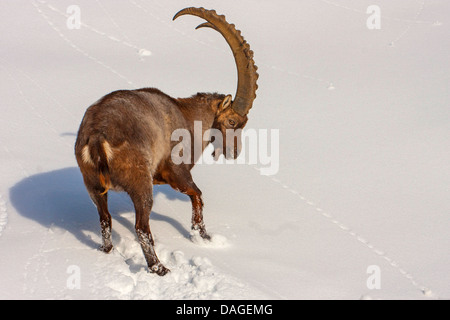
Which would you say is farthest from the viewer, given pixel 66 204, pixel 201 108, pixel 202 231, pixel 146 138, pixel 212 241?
pixel 201 108

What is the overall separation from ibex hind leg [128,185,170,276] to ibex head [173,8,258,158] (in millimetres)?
2554

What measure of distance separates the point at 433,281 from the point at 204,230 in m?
3.04

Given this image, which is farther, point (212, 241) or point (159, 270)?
point (212, 241)

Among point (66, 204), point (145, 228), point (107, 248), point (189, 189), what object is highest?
point (189, 189)

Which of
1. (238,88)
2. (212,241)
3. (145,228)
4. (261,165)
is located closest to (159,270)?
(145,228)

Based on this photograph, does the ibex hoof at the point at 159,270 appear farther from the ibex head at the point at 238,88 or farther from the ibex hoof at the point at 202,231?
the ibex head at the point at 238,88

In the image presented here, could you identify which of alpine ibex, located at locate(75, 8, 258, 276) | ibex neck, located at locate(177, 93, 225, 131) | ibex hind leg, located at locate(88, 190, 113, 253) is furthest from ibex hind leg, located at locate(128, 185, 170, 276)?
ibex neck, located at locate(177, 93, 225, 131)

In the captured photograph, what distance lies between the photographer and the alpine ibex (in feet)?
20.3

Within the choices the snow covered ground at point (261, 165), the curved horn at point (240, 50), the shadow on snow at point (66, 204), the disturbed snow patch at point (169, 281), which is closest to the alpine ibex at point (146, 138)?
the curved horn at point (240, 50)

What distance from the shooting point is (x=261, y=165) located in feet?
35.5

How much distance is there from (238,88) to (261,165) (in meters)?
2.74

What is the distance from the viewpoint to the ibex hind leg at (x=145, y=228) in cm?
628

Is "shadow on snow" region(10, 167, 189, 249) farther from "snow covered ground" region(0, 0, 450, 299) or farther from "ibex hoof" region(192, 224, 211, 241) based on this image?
"ibex hoof" region(192, 224, 211, 241)

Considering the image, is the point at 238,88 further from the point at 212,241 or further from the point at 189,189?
the point at 212,241
